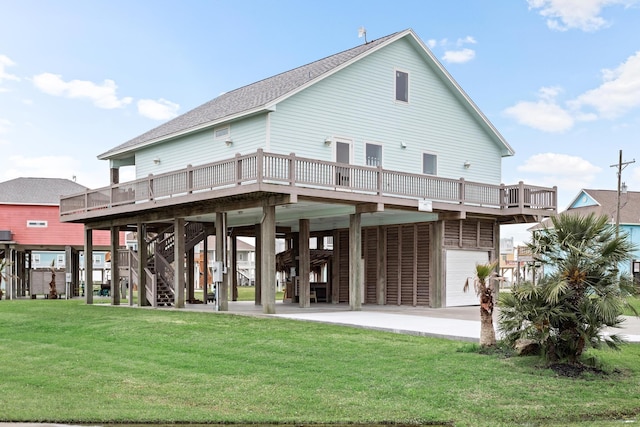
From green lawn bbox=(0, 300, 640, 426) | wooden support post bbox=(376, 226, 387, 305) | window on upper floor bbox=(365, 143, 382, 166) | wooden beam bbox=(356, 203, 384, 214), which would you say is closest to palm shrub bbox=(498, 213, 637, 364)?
green lawn bbox=(0, 300, 640, 426)

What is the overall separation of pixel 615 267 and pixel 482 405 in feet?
13.3

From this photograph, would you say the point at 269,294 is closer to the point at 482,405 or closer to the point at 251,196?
the point at 251,196

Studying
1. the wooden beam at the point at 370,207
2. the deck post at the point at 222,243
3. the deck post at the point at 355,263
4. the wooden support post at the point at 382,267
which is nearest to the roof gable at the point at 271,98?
the deck post at the point at 222,243

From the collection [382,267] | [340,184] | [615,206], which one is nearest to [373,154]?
[340,184]

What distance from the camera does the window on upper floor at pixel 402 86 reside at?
90.2 ft

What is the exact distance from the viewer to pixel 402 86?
27.7 meters

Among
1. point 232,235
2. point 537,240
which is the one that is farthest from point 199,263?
point 537,240

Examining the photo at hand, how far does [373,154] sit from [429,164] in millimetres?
3026

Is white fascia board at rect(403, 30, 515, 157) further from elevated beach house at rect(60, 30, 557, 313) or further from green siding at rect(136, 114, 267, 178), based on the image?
green siding at rect(136, 114, 267, 178)

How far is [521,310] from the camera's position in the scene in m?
12.7

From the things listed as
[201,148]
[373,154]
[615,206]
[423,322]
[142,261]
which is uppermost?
[201,148]

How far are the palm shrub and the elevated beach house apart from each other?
9.46 meters

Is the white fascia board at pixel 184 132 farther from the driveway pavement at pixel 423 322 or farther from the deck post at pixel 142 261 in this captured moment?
the driveway pavement at pixel 423 322

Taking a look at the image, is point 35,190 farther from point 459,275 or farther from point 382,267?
point 459,275
